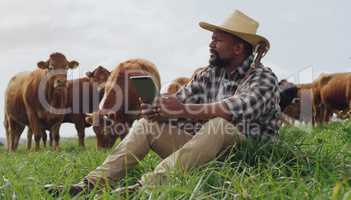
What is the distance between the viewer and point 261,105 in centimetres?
515

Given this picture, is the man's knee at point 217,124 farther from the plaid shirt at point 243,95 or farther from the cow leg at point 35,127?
the cow leg at point 35,127

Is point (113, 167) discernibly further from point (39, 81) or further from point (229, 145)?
point (39, 81)

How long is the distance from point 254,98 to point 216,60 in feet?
1.91

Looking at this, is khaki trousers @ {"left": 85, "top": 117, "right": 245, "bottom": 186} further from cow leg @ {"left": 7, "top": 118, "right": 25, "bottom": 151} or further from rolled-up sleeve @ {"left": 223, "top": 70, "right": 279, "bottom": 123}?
cow leg @ {"left": 7, "top": 118, "right": 25, "bottom": 151}

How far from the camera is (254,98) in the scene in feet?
16.7

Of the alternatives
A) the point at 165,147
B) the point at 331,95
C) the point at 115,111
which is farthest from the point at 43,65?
the point at 165,147

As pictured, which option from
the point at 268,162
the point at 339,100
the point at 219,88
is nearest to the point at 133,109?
the point at 219,88

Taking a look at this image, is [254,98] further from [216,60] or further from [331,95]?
[331,95]

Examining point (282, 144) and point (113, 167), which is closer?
point (113, 167)

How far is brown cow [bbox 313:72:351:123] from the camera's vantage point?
65.4 ft

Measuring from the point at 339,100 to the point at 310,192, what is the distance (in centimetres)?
1718

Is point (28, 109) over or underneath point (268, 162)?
underneath

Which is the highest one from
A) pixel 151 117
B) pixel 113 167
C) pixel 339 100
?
Answer: pixel 151 117

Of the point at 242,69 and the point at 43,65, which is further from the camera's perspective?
the point at 43,65
